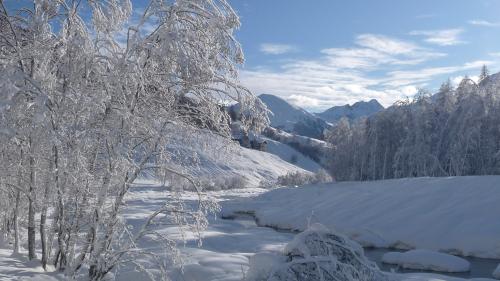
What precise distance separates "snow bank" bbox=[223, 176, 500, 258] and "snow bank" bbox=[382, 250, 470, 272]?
4.43 m

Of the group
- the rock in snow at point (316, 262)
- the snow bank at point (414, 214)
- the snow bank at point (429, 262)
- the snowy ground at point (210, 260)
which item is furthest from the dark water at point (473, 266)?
the rock in snow at point (316, 262)

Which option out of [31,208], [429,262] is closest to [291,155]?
[429,262]

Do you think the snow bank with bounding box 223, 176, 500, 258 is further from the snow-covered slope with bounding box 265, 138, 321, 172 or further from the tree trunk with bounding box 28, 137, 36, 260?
the snow-covered slope with bounding box 265, 138, 321, 172

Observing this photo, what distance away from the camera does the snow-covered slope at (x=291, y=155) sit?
156m

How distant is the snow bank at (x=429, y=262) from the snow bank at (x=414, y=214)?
4432mm

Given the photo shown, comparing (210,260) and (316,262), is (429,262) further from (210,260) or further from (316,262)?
(316,262)

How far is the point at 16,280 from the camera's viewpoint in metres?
9.05

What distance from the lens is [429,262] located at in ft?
65.3

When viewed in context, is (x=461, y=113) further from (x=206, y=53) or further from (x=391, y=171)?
(x=206, y=53)

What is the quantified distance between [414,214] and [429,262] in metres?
10.4

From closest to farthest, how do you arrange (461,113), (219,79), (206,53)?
(206,53)
(219,79)
(461,113)

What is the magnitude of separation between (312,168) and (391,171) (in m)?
98.5

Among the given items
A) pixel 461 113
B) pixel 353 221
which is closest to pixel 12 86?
pixel 353 221

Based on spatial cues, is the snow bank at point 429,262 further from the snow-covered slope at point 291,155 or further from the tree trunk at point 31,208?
the snow-covered slope at point 291,155
